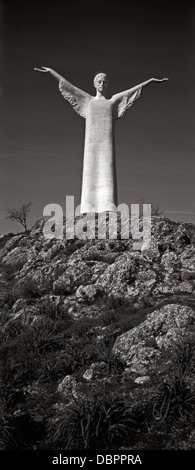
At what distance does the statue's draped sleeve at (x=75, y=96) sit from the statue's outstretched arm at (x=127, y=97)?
74.3 inches

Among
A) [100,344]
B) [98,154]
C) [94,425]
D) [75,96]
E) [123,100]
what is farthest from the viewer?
[123,100]

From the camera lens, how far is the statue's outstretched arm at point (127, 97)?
2625 centimetres

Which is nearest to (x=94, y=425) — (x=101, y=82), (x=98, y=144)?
(x=98, y=144)

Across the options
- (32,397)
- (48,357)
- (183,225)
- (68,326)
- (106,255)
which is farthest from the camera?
(183,225)

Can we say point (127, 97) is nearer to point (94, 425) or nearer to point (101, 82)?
point (101, 82)

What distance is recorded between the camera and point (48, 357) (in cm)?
1205

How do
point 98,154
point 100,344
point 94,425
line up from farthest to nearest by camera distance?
1. point 98,154
2. point 100,344
3. point 94,425

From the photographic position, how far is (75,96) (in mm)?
26172

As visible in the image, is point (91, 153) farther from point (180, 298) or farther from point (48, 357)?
point (48, 357)

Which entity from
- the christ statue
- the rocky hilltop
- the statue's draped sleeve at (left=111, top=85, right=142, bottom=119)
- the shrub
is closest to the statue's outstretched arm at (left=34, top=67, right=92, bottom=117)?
the christ statue

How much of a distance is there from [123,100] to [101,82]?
1.93 m

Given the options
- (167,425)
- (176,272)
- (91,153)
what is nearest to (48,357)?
(167,425)

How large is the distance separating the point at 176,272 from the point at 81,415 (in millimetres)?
10321

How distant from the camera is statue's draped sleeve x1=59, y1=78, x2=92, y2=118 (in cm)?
2609
